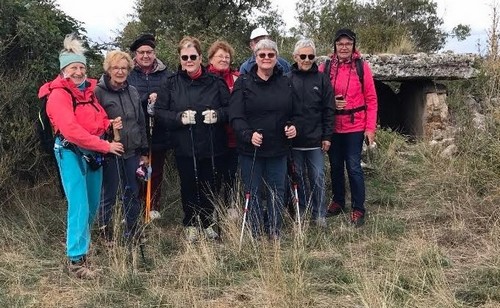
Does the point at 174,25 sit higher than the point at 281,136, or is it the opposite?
the point at 174,25

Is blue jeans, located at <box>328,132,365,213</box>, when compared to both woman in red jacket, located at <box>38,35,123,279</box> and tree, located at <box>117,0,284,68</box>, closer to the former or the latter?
woman in red jacket, located at <box>38,35,123,279</box>

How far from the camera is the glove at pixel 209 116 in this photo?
5.01 m

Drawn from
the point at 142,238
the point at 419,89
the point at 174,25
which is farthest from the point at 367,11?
the point at 142,238

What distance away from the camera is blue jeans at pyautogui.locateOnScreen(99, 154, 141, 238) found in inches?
192

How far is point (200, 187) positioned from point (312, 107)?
134 centimetres

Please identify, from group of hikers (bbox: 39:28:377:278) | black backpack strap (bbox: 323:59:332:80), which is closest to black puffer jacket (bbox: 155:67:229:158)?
group of hikers (bbox: 39:28:377:278)

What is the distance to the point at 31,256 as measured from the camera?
488 cm

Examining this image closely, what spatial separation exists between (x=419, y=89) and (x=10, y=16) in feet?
22.1

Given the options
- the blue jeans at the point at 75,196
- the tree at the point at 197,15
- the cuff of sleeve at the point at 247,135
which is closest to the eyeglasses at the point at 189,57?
the cuff of sleeve at the point at 247,135

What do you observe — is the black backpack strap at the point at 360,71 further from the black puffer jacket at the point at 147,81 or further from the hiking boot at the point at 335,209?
the black puffer jacket at the point at 147,81

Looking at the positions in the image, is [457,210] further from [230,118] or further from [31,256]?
[31,256]

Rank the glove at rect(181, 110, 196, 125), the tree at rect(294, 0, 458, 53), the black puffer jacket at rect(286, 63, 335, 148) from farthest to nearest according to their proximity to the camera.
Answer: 1. the tree at rect(294, 0, 458, 53)
2. the black puffer jacket at rect(286, 63, 335, 148)
3. the glove at rect(181, 110, 196, 125)

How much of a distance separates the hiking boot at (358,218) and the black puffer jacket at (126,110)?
2287 mm

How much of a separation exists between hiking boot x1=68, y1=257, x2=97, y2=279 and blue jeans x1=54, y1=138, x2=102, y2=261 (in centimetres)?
4
